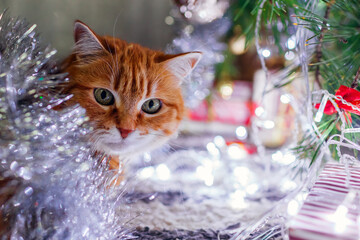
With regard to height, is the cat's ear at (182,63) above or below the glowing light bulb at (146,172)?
above

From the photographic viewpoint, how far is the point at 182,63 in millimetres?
858

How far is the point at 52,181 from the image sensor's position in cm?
54

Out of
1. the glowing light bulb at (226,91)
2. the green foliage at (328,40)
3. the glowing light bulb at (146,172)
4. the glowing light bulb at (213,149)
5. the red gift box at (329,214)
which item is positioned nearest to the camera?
the red gift box at (329,214)

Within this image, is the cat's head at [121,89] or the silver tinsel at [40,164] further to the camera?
the cat's head at [121,89]

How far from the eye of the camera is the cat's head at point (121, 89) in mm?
751

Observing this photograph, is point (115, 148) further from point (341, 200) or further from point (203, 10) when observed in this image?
point (203, 10)

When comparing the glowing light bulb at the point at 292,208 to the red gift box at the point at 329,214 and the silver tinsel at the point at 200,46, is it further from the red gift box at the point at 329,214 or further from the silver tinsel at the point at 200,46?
the silver tinsel at the point at 200,46

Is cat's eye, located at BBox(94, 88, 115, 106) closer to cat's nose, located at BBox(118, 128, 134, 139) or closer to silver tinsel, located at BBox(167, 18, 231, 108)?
cat's nose, located at BBox(118, 128, 134, 139)

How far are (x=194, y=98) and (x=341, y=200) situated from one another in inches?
32.1

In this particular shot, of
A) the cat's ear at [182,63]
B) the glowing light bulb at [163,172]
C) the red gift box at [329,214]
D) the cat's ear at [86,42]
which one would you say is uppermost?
the cat's ear at [86,42]

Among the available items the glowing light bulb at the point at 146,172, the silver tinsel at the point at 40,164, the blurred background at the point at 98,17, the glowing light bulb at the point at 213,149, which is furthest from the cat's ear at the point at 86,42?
the glowing light bulb at the point at 213,149

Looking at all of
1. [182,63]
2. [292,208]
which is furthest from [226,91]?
[292,208]

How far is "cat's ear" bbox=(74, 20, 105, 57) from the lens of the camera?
2.43 feet

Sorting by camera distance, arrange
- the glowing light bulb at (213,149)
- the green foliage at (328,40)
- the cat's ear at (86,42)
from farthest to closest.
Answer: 1. the glowing light bulb at (213,149)
2. the cat's ear at (86,42)
3. the green foliage at (328,40)
